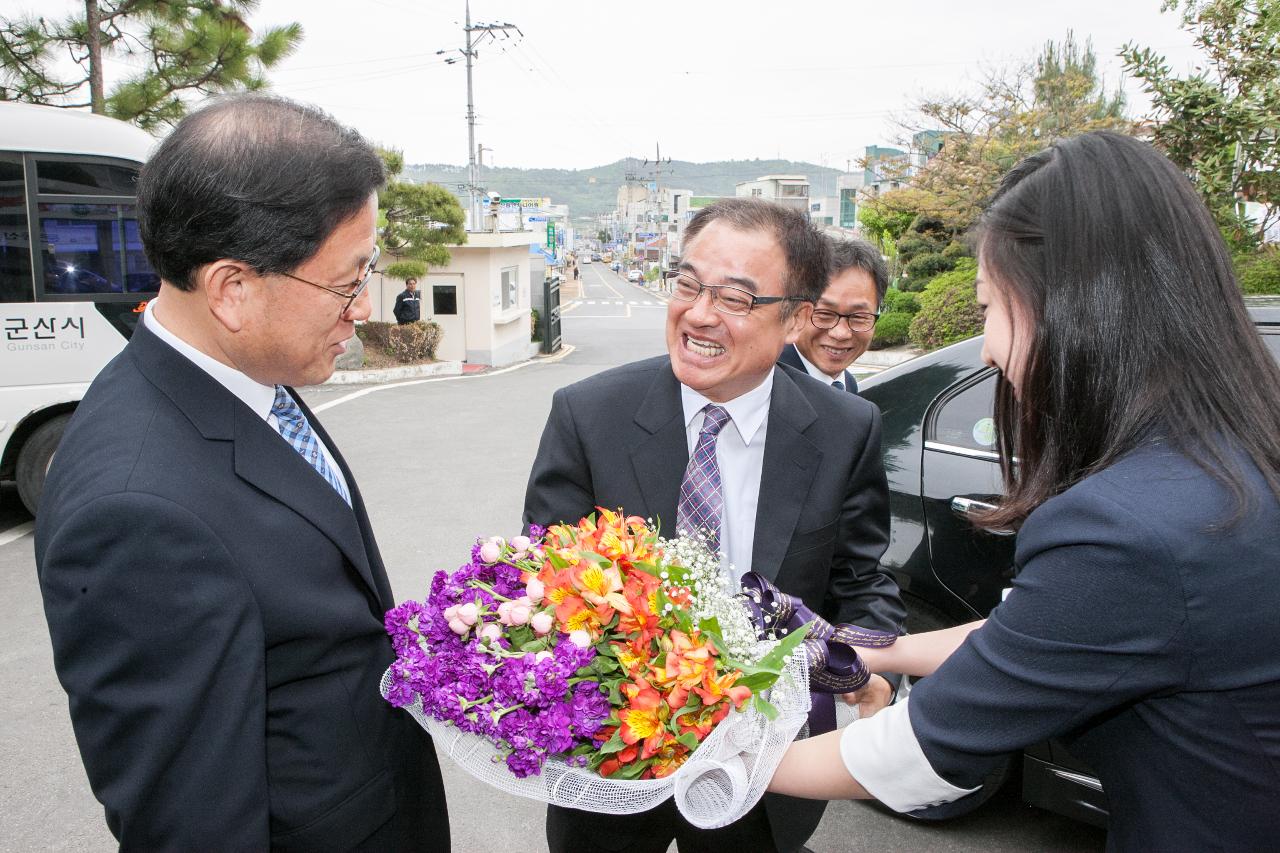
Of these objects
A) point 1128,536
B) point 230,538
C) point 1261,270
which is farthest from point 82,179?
point 1261,270

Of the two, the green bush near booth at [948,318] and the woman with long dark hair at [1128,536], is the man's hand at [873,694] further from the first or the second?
the green bush near booth at [948,318]

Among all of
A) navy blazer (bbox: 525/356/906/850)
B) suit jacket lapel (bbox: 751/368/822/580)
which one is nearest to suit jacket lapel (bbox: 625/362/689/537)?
navy blazer (bbox: 525/356/906/850)

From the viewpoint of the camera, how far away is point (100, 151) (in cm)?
726

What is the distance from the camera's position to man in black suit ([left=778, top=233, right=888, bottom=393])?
369 cm

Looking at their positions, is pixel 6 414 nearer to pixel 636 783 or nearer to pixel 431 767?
pixel 431 767

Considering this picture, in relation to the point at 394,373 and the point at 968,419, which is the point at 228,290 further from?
the point at 394,373

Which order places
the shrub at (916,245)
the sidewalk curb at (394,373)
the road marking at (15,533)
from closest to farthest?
the road marking at (15,533), the sidewalk curb at (394,373), the shrub at (916,245)

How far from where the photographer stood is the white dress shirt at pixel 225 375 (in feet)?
4.80

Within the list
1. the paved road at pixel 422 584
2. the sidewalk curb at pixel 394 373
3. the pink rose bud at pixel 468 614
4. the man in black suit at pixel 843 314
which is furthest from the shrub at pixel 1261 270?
the sidewalk curb at pixel 394 373

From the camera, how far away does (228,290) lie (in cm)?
144

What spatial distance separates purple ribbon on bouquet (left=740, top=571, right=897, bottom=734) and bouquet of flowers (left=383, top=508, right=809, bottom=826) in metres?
0.19

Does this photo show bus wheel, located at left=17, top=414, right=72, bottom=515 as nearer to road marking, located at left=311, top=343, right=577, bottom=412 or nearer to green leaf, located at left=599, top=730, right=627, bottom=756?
road marking, located at left=311, top=343, right=577, bottom=412

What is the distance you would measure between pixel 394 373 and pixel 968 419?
48.3ft

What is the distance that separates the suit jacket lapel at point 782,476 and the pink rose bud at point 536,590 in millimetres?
767
